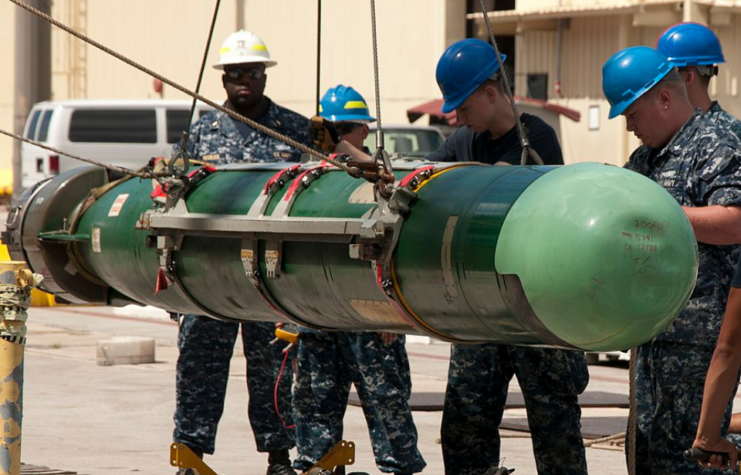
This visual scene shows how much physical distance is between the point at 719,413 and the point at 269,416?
2.83 meters

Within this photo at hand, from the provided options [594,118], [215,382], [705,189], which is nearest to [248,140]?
Result: [215,382]

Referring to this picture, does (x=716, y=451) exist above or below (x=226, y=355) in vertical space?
above

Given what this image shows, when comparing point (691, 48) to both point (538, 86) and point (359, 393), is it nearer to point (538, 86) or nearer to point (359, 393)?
point (359, 393)

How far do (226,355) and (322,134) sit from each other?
3.72 ft

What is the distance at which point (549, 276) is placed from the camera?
14.5ft

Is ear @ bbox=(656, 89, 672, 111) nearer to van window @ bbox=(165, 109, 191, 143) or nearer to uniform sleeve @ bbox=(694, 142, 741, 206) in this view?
uniform sleeve @ bbox=(694, 142, 741, 206)

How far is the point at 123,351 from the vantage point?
11453mm

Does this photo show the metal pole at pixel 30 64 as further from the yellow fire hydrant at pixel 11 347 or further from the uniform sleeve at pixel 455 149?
the yellow fire hydrant at pixel 11 347

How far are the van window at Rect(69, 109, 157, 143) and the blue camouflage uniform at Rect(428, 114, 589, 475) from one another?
21.7m

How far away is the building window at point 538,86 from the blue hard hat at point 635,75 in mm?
21547

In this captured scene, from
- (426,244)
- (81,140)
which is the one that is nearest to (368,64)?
(81,140)

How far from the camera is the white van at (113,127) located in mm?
27047

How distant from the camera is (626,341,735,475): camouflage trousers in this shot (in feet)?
17.2

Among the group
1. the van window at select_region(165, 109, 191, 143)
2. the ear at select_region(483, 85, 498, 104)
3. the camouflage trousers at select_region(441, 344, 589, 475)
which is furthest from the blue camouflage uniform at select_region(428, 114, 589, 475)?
the van window at select_region(165, 109, 191, 143)
